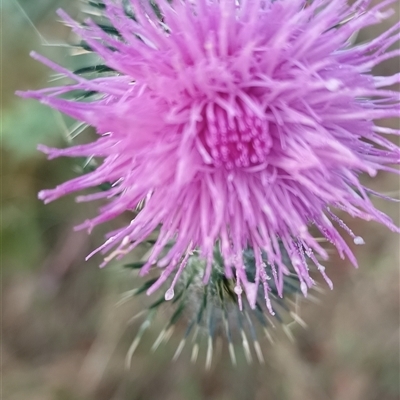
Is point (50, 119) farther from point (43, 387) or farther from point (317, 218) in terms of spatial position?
point (317, 218)

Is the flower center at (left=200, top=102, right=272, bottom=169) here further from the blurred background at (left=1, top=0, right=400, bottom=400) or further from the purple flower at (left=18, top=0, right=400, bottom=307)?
the blurred background at (left=1, top=0, right=400, bottom=400)

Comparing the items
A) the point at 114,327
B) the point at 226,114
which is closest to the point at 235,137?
the point at 226,114

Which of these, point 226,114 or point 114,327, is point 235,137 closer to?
point 226,114

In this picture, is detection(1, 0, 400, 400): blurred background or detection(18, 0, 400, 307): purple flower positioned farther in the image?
detection(1, 0, 400, 400): blurred background

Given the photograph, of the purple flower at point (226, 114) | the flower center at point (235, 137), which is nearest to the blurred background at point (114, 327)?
the purple flower at point (226, 114)

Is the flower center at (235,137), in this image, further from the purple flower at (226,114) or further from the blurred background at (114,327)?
the blurred background at (114,327)

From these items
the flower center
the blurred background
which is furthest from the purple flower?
the blurred background
